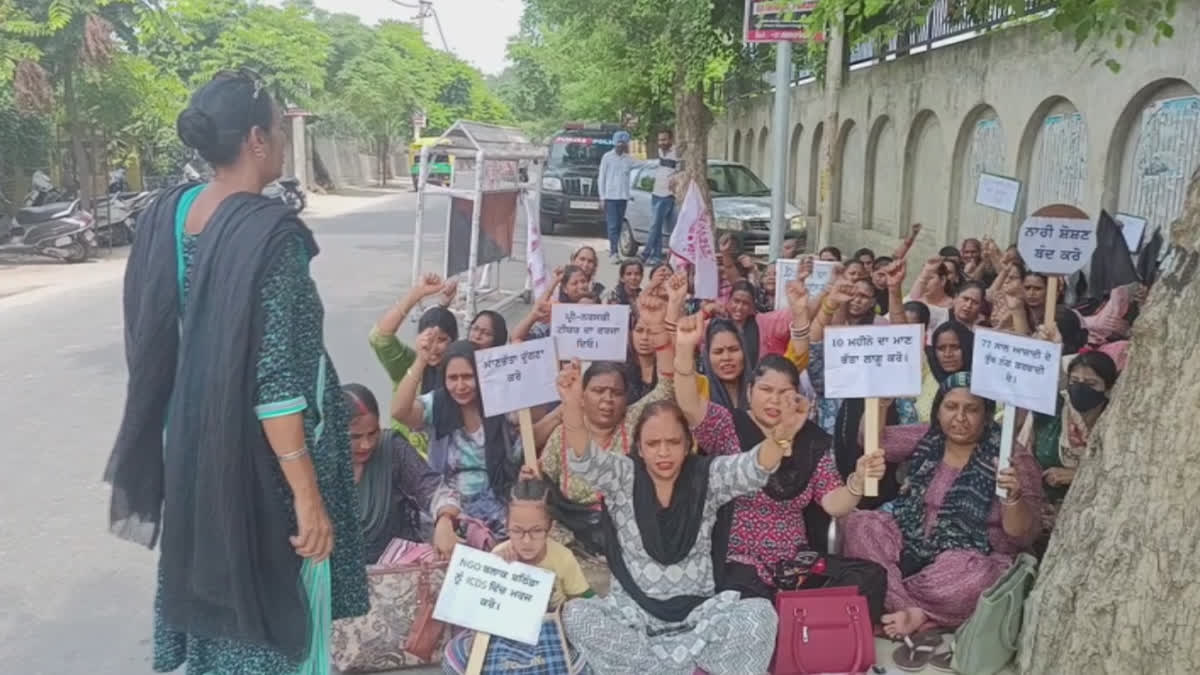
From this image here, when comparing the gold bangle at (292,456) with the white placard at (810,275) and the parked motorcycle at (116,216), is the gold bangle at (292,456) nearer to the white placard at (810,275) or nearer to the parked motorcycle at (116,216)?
the white placard at (810,275)

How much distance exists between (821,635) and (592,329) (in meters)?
1.83

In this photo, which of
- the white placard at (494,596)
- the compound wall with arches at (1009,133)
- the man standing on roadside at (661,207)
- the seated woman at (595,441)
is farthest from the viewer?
the man standing on roadside at (661,207)

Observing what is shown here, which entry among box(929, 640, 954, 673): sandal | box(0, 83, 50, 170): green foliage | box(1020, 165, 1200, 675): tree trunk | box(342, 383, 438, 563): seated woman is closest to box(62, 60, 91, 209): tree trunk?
box(0, 83, 50, 170): green foliage

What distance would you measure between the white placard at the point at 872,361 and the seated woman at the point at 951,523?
42cm

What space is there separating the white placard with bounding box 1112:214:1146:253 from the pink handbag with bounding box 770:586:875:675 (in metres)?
4.65

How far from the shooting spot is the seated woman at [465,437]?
431cm

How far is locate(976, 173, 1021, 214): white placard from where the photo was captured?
702 centimetres

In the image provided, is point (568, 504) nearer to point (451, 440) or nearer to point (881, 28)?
point (451, 440)

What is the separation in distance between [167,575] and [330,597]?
387 mm

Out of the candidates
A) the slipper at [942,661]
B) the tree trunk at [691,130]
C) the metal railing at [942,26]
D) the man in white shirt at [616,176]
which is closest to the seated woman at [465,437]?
the slipper at [942,661]

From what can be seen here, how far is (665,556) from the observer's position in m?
3.48

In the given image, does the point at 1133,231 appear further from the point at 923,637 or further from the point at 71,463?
the point at 71,463

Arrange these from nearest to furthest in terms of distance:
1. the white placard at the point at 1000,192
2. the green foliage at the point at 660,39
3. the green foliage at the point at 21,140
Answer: the white placard at the point at 1000,192
the green foliage at the point at 660,39
the green foliage at the point at 21,140

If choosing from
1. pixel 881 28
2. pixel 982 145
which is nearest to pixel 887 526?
pixel 881 28
